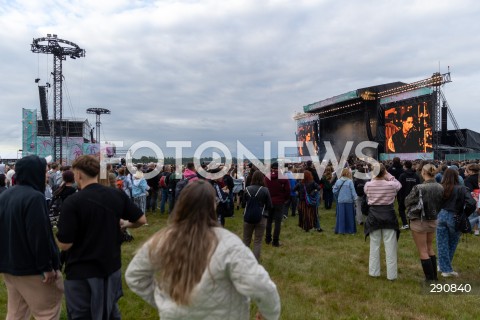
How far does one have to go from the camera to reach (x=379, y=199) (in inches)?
219

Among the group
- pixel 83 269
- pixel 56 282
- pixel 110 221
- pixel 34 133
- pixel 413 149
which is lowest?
pixel 56 282

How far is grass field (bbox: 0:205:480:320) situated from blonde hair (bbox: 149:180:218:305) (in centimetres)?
281

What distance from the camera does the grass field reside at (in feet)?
14.4

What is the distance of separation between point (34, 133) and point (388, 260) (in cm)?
3698

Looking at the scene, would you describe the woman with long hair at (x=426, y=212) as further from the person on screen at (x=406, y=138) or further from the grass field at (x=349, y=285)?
the person on screen at (x=406, y=138)

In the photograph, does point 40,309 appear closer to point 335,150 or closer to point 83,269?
point 83,269

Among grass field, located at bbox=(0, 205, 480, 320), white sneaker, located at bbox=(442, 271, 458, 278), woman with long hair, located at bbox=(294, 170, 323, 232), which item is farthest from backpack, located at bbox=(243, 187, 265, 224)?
woman with long hair, located at bbox=(294, 170, 323, 232)

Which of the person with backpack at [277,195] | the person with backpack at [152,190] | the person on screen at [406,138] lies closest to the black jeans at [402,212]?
the person with backpack at [277,195]

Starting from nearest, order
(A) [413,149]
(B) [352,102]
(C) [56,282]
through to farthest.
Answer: (C) [56,282]
(A) [413,149]
(B) [352,102]

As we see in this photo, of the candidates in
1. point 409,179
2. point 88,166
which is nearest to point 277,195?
point 409,179

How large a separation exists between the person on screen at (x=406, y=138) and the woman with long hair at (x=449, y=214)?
1721 centimetres

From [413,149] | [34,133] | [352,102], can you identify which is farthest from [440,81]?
[34,133]

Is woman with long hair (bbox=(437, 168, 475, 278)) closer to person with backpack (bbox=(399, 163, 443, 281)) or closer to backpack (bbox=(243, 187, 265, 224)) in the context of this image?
person with backpack (bbox=(399, 163, 443, 281))

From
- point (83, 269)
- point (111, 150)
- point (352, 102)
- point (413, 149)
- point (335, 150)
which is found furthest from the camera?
point (111, 150)
